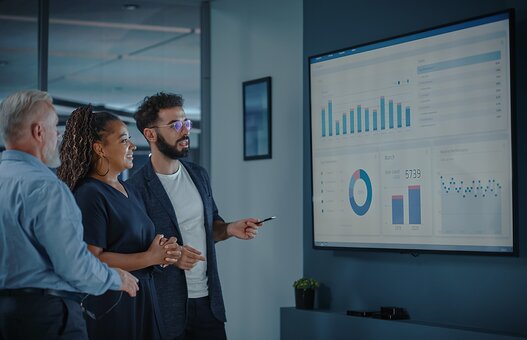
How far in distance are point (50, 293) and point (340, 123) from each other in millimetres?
2246

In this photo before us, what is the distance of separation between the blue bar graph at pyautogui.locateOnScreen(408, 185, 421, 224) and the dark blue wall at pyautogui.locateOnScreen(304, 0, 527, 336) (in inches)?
8.0

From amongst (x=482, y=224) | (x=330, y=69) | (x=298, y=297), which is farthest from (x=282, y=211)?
(x=482, y=224)

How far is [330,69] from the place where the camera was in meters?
4.53

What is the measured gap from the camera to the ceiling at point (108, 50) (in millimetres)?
5559

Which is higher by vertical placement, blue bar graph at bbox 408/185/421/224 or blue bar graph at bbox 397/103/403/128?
blue bar graph at bbox 397/103/403/128

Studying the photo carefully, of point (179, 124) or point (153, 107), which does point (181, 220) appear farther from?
point (153, 107)

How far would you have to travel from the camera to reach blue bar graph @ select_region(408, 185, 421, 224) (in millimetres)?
4012

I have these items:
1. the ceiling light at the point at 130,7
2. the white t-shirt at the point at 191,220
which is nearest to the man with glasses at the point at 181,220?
the white t-shirt at the point at 191,220

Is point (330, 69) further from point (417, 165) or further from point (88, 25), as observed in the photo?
point (88, 25)

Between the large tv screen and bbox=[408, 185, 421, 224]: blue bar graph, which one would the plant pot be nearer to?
the large tv screen

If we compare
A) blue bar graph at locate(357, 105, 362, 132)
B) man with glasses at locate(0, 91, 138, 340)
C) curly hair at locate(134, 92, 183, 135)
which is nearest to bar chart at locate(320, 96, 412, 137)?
blue bar graph at locate(357, 105, 362, 132)

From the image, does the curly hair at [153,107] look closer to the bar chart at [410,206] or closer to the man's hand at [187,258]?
the man's hand at [187,258]

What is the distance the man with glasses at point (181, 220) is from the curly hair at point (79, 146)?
1.91 feet

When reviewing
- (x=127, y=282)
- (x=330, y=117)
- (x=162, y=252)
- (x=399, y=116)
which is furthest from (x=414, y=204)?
(x=127, y=282)
